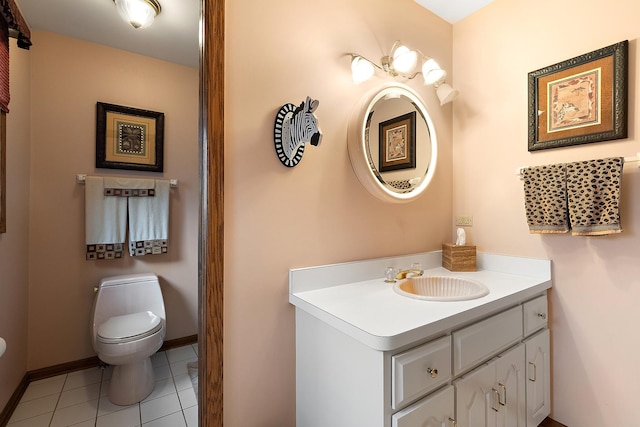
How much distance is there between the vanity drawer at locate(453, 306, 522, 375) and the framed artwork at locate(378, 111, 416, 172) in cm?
86

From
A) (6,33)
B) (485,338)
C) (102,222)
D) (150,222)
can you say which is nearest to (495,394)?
(485,338)

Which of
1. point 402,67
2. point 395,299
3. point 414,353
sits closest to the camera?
point 414,353

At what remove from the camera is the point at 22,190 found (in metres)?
1.46

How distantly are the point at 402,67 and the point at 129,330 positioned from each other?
215 cm

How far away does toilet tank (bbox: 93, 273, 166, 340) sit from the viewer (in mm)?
1770

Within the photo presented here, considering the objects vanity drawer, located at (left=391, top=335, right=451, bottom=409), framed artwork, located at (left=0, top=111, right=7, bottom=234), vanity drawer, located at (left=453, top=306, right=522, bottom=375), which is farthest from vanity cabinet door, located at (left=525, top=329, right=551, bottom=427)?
framed artwork, located at (left=0, top=111, right=7, bottom=234)

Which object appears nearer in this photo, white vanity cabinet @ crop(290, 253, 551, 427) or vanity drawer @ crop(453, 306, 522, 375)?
white vanity cabinet @ crop(290, 253, 551, 427)

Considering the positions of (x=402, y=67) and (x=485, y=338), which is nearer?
(x=485, y=338)

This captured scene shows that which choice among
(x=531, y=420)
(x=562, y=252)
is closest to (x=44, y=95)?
(x=562, y=252)

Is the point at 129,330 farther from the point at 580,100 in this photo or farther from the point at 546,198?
the point at 580,100

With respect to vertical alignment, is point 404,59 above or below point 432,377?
above

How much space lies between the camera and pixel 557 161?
1.55m

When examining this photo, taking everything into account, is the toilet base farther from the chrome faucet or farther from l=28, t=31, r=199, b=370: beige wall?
the chrome faucet

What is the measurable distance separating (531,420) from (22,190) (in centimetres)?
285
